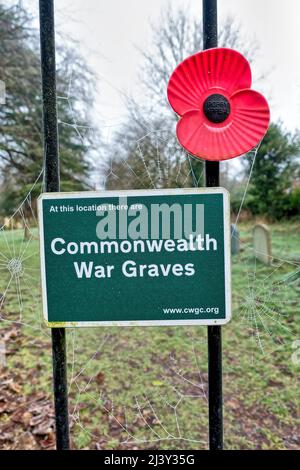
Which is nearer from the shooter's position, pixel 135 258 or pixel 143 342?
pixel 135 258

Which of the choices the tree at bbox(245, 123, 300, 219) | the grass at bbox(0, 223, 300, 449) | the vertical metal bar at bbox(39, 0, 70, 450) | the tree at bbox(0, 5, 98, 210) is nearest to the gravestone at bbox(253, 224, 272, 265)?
the grass at bbox(0, 223, 300, 449)

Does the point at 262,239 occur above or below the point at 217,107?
below

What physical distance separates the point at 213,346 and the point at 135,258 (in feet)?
1.13

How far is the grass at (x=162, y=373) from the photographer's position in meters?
1.27

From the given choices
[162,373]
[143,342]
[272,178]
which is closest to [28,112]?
[143,342]

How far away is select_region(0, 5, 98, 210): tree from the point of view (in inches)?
71.9

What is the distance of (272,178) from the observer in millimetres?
5789

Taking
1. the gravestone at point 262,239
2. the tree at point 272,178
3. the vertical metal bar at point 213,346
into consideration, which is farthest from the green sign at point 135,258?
the tree at point 272,178

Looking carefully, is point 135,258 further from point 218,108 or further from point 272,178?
point 272,178

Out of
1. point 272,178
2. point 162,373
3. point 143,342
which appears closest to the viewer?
point 162,373

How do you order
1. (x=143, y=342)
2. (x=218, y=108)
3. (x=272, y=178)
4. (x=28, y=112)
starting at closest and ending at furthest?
(x=218, y=108) → (x=143, y=342) → (x=28, y=112) → (x=272, y=178)

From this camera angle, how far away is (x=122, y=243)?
0.89 metres

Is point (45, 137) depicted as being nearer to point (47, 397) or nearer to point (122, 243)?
point (122, 243)

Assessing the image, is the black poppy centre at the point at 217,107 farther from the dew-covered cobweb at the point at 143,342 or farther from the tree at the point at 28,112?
the tree at the point at 28,112
